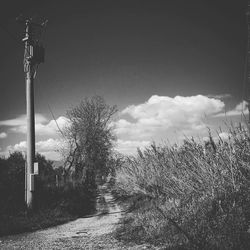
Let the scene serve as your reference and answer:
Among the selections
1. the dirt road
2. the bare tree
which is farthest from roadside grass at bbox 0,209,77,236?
the bare tree

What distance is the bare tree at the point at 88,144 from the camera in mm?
26836

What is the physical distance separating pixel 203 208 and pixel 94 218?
17.6 feet

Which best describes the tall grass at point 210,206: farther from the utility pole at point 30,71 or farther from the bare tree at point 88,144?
the bare tree at point 88,144

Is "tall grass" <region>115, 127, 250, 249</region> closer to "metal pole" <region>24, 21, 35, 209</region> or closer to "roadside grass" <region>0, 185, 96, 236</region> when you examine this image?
"roadside grass" <region>0, 185, 96, 236</region>

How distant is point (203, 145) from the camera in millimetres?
6676

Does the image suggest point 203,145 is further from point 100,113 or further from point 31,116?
point 100,113

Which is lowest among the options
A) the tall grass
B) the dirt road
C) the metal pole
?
the dirt road

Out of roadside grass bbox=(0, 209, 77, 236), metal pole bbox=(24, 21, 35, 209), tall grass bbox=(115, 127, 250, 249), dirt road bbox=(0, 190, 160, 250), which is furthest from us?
metal pole bbox=(24, 21, 35, 209)

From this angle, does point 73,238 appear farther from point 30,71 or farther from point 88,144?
point 88,144

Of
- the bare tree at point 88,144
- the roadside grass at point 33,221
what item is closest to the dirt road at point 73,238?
the roadside grass at point 33,221

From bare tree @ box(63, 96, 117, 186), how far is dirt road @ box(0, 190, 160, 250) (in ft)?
58.9

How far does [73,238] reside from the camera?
6816mm

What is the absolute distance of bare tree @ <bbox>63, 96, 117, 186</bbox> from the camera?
88.0ft

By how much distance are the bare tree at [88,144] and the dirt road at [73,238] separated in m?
17.9
